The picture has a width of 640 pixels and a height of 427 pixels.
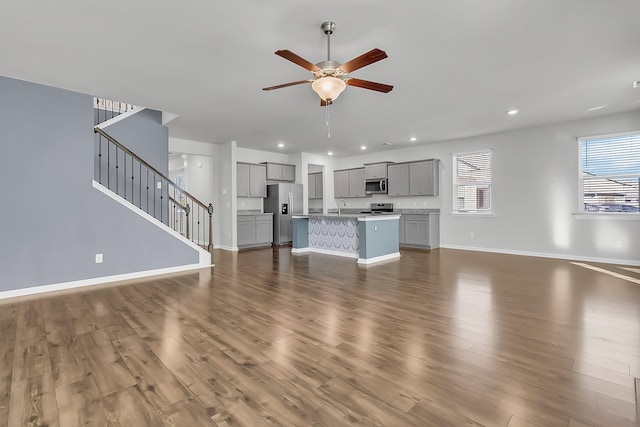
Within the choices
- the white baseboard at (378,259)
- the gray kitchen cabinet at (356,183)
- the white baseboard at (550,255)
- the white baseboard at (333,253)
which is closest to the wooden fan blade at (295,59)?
the white baseboard at (378,259)

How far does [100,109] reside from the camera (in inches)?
219

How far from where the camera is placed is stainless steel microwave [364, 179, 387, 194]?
8.59m

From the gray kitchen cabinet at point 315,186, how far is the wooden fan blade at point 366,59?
7.14 metres

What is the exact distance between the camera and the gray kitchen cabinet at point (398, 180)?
26.8 ft

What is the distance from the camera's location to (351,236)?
638 cm

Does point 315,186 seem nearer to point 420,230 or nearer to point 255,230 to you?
point 255,230

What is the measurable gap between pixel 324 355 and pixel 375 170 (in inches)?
279

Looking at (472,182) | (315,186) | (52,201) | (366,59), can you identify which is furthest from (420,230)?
(52,201)

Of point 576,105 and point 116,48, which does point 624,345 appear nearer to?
point 576,105

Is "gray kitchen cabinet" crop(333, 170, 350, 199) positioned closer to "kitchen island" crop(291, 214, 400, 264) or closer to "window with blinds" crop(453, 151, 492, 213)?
"kitchen island" crop(291, 214, 400, 264)

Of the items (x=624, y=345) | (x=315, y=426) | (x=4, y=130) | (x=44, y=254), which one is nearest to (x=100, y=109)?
(x=4, y=130)

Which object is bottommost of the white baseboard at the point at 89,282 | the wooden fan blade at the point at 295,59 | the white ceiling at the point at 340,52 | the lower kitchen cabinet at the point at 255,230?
the white baseboard at the point at 89,282

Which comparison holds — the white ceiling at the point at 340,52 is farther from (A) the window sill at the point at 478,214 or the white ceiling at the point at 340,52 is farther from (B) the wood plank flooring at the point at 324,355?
(B) the wood plank flooring at the point at 324,355

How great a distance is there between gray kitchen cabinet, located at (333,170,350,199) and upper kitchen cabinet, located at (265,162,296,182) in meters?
1.42
